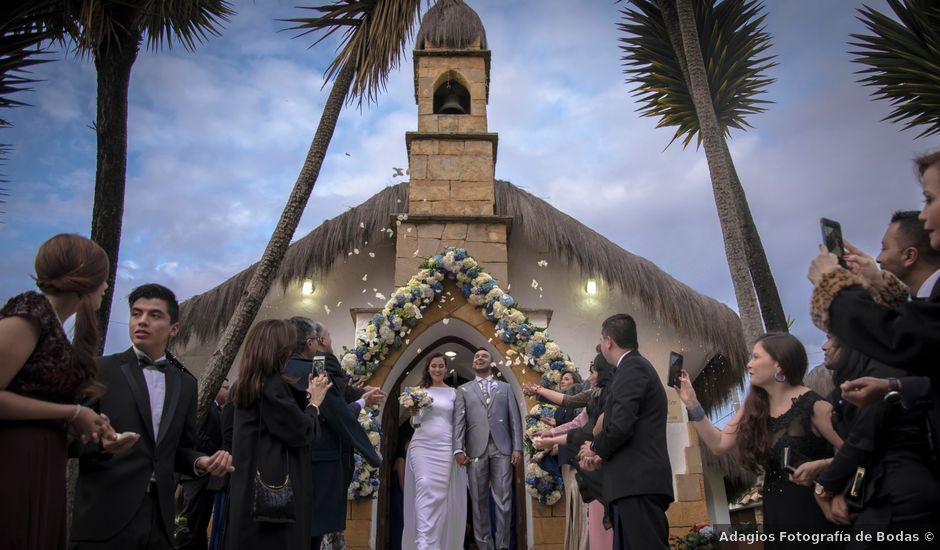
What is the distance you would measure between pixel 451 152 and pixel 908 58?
19.2 ft

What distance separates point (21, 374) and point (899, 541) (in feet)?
10.2

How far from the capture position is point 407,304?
341 inches

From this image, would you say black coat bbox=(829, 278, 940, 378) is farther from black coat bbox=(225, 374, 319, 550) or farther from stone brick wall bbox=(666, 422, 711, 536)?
stone brick wall bbox=(666, 422, 711, 536)

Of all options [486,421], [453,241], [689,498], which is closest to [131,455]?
[486,421]

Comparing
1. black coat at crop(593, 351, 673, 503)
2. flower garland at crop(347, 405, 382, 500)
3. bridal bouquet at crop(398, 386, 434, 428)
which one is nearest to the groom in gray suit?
bridal bouquet at crop(398, 386, 434, 428)

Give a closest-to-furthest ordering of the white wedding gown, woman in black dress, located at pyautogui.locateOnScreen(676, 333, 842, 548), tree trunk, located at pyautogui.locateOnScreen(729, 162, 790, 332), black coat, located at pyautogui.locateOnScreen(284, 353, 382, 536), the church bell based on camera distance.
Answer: woman in black dress, located at pyautogui.locateOnScreen(676, 333, 842, 548) → black coat, located at pyautogui.locateOnScreen(284, 353, 382, 536) → tree trunk, located at pyautogui.locateOnScreen(729, 162, 790, 332) → the white wedding gown → the church bell

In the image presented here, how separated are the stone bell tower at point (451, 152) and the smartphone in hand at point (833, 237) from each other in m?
6.95

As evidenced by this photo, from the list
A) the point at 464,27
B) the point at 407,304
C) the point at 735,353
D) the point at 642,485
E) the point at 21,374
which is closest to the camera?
the point at 21,374

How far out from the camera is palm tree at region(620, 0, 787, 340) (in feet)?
20.3

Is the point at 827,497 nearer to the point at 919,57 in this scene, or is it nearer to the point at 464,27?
the point at 919,57

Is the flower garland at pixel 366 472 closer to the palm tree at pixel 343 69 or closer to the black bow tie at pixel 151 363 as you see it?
the palm tree at pixel 343 69

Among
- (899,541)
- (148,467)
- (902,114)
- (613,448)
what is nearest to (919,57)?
(902,114)

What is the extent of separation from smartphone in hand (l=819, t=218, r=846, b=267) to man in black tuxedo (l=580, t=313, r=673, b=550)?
5.55 ft

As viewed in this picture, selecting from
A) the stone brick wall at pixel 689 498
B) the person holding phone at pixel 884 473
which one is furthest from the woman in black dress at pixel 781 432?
the stone brick wall at pixel 689 498
